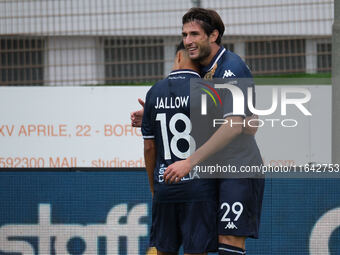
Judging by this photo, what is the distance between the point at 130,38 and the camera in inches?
323

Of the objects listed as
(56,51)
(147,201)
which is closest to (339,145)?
(147,201)

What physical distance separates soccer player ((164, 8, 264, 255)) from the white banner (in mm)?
3083

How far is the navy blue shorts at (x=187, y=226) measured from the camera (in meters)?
4.12

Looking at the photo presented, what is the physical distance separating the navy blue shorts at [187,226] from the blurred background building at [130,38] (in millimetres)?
4077

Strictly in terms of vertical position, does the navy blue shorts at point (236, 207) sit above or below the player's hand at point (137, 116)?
below

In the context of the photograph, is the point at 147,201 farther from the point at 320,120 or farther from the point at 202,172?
the point at 320,120

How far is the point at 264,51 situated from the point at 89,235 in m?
3.64

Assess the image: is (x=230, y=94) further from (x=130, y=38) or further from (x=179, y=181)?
(x=130, y=38)

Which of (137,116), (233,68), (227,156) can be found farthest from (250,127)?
(137,116)

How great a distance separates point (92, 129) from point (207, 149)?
11.8 feet

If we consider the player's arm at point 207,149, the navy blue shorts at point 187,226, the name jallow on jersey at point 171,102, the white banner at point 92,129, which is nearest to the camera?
the player's arm at point 207,149

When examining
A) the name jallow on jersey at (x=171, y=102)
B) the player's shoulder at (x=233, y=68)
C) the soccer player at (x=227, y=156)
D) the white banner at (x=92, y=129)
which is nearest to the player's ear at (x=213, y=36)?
the soccer player at (x=227, y=156)

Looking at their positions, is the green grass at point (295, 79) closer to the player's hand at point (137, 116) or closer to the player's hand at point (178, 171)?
the player's hand at point (137, 116)

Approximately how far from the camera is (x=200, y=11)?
414 cm
